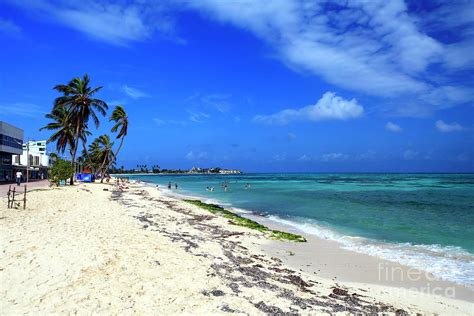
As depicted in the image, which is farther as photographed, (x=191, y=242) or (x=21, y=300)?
(x=191, y=242)

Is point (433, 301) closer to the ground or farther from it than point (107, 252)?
closer to the ground

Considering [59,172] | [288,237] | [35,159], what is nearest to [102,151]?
[35,159]

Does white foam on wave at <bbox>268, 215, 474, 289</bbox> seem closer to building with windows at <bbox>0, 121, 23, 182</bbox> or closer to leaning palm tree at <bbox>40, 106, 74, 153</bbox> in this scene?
leaning palm tree at <bbox>40, 106, 74, 153</bbox>

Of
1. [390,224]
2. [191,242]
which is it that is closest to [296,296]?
[191,242]

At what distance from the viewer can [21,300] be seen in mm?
5871

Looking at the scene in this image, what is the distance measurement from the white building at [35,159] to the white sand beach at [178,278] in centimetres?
5113

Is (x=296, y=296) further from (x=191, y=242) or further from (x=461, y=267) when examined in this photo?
(x=461, y=267)

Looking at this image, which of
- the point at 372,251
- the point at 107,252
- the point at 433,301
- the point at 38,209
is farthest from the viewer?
the point at 38,209

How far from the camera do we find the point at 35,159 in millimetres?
70125

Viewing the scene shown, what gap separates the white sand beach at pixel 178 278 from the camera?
6.03 metres

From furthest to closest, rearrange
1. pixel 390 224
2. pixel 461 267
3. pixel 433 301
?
pixel 390 224, pixel 461 267, pixel 433 301

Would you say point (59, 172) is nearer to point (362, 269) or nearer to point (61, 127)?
point (61, 127)

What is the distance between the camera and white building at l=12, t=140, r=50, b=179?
60.5 metres

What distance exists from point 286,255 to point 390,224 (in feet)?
34.1
